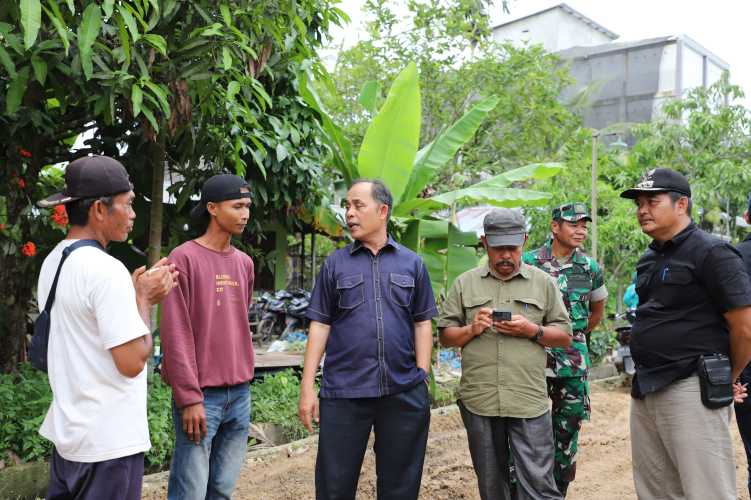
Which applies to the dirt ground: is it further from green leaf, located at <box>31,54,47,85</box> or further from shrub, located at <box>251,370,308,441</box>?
green leaf, located at <box>31,54,47,85</box>

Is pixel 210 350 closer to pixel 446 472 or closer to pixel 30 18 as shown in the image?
pixel 30 18

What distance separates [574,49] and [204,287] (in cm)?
2488

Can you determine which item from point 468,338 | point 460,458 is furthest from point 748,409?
point 460,458

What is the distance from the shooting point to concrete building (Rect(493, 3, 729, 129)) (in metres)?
23.2

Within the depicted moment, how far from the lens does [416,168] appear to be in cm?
661

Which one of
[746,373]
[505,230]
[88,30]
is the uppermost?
[88,30]

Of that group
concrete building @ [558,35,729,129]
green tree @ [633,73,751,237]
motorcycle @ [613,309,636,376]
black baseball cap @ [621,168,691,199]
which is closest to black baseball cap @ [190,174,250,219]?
black baseball cap @ [621,168,691,199]

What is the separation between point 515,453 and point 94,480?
2.11m

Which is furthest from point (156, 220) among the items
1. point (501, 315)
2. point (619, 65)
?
point (619, 65)

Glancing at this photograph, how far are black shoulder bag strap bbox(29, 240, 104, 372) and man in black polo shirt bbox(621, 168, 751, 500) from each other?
256 cm

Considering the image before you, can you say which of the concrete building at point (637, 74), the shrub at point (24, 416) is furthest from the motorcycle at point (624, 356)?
the concrete building at point (637, 74)

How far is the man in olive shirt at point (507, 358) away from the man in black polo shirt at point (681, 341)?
45cm

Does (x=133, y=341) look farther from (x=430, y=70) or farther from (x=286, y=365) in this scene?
(x=430, y=70)

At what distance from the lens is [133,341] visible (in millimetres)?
2287
